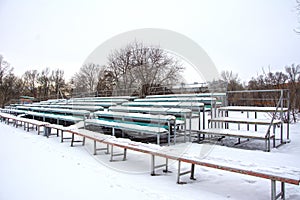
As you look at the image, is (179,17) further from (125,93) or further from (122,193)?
(122,193)

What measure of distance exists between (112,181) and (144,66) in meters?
12.3

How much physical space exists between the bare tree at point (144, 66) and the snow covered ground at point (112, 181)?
8.79 metres

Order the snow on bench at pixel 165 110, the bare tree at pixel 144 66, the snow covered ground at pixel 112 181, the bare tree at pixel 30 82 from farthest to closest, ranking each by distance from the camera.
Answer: the bare tree at pixel 30 82 < the bare tree at pixel 144 66 < the snow on bench at pixel 165 110 < the snow covered ground at pixel 112 181

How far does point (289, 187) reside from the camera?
106 inches

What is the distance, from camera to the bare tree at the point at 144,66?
12.9 metres

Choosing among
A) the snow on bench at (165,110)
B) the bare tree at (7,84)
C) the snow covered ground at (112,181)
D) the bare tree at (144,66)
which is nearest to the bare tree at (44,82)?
the bare tree at (7,84)

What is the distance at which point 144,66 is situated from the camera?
14.7m

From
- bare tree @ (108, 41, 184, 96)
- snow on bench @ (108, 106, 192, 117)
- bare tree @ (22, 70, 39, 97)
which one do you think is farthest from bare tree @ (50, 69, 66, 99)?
snow on bench @ (108, 106, 192, 117)

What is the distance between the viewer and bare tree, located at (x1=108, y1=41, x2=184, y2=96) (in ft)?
42.4

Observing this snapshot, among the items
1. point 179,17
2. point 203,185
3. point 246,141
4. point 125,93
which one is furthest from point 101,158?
point 125,93

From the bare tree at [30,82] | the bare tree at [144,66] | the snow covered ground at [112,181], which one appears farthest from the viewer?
the bare tree at [30,82]

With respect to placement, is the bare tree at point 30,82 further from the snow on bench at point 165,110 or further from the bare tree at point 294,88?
the bare tree at point 294,88

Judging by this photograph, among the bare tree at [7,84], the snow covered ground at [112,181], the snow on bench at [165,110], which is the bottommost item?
the snow covered ground at [112,181]

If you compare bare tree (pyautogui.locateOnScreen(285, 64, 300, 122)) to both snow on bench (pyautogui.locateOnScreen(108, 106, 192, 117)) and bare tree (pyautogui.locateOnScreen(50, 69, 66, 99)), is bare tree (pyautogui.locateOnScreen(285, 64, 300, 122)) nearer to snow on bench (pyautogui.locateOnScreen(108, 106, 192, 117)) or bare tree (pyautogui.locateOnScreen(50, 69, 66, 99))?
snow on bench (pyautogui.locateOnScreen(108, 106, 192, 117))
